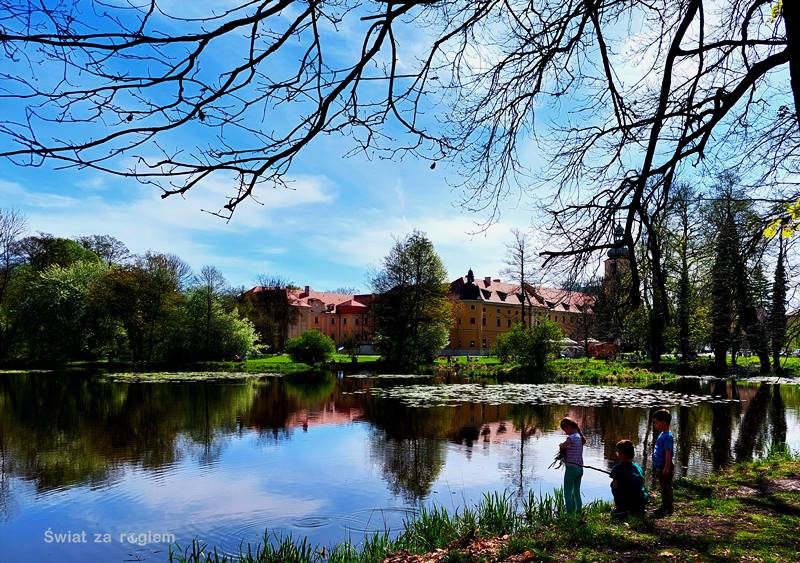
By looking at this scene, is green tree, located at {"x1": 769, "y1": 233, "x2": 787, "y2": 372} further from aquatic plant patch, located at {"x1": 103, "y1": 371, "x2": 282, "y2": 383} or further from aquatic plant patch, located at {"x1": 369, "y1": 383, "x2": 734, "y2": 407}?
aquatic plant patch, located at {"x1": 103, "y1": 371, "x2": 282, "y2": 383}

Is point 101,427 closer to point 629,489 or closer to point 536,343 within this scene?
point 629,489

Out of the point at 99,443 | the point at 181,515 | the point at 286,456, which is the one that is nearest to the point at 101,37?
the point at 181,515

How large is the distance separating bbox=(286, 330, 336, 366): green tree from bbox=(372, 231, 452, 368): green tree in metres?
5.43

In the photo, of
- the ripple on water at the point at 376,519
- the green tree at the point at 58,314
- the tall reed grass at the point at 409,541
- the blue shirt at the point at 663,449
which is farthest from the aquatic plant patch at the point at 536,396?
the green tree at the point at 58,314

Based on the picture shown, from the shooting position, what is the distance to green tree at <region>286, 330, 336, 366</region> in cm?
5197

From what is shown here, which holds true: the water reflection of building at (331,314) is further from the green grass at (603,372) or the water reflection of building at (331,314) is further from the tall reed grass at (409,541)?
the tall reed grass at (409,541)

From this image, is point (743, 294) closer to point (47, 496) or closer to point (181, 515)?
point (181, 515)

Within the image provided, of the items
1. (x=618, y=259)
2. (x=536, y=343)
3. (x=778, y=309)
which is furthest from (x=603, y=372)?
(x=618, y=259)

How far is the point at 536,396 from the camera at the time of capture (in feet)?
87.4

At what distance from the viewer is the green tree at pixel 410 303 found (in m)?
48.3

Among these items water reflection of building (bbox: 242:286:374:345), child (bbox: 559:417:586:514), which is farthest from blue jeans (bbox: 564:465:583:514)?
water reflection of building (bbox: 242:286:374:345)

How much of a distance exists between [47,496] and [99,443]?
16.4 ft

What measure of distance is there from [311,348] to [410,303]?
10.5 m

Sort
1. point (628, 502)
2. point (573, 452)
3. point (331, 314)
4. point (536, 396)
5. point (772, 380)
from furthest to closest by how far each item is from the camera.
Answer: point (331, 314) → point (772, 380) → point (536, 396) → point (573, 452) → point (628, 502)
